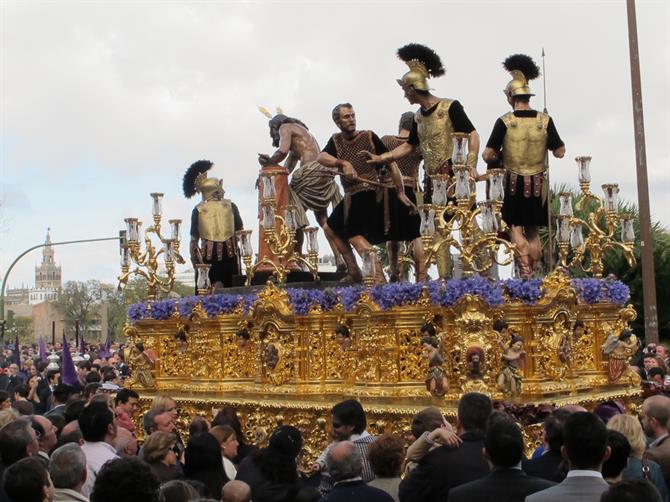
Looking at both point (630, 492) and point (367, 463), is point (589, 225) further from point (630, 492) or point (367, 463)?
point (630, 492)

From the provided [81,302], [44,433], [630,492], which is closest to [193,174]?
[44,433]

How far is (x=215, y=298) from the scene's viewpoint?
15977 mm

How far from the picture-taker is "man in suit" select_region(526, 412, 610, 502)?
19.3ft

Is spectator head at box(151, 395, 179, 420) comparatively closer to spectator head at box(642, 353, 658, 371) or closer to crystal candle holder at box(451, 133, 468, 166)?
crystal candle holder at box(451, 133, 468, 166)

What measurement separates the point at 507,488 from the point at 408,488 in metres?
0.99

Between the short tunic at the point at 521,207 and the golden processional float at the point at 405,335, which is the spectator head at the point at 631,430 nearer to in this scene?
the golden processional float at the point at 405,335

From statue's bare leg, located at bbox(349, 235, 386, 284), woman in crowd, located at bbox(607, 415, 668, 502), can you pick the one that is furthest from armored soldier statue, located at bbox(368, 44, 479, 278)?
woman in crowd, located at bbox(607, 415, 668, 502)

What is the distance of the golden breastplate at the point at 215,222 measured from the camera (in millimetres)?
18656

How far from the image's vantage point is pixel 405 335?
13328 millimetres

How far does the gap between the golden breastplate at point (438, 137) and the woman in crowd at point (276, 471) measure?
7.28 m

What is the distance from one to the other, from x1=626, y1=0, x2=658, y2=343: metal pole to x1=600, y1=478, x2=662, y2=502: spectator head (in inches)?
562

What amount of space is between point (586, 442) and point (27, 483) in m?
2.97

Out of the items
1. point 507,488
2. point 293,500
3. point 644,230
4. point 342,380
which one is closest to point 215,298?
point 342,380

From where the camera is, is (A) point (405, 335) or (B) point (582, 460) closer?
(B) point (582, 460)
